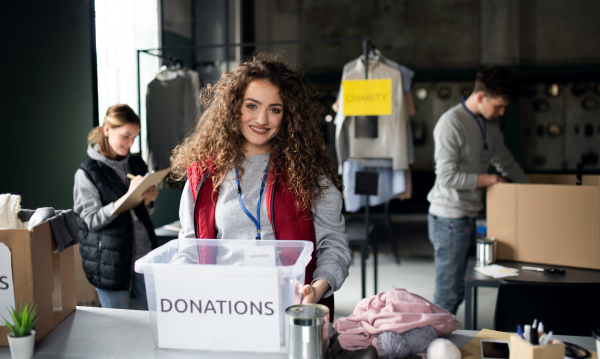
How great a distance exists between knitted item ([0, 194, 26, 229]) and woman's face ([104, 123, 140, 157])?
1158mm

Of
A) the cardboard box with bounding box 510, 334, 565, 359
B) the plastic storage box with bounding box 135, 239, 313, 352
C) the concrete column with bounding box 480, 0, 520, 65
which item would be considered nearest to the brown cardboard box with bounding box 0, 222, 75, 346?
the plastic storage box with bounding box 135, 239, 313, 352

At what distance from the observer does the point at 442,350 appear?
3.38ft

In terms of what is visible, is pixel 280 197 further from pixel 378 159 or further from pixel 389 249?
pixel 389 249

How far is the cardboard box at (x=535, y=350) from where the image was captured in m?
0.96

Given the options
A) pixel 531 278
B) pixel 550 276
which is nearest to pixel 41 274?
pixel 531 278

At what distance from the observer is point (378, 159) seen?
13.2 ft

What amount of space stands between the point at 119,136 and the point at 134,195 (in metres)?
0.39

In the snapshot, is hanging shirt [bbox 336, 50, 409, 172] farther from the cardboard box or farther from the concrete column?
the concrete column

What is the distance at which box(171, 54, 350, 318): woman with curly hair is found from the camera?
1.49m

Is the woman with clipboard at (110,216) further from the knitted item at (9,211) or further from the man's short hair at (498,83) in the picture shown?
the man's short hair at (498,83)

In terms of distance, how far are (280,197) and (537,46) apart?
7.52 m

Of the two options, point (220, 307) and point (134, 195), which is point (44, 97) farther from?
point (220, 307)

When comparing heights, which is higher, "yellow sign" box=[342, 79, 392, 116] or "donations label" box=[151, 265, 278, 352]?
"yellow sign" box=[342, 79, 392, 116]

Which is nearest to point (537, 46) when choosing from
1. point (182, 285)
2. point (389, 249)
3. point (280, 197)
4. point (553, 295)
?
point (389, 249)
